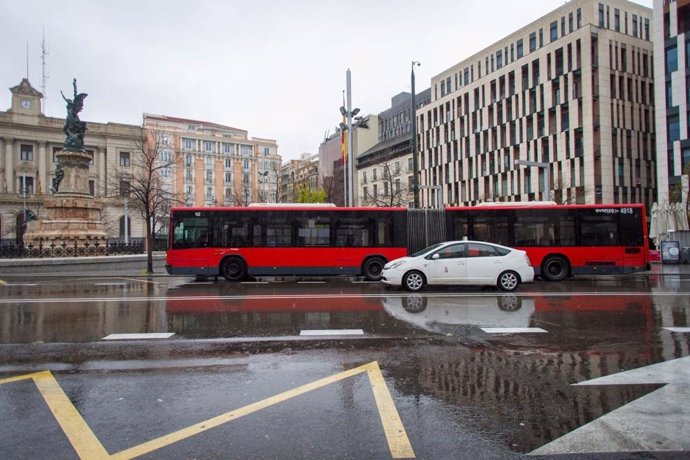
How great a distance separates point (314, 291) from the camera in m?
14.7

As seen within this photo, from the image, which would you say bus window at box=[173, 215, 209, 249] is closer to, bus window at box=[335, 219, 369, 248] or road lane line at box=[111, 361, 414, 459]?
bus window at box=[335, 219, 369, 248]

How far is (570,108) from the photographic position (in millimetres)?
50031

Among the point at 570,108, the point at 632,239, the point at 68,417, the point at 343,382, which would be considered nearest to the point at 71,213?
the point at 68,417

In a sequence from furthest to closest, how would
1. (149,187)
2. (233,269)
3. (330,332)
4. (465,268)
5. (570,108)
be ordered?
(570,108)
(149,187)
(233,269)
(465,268)
(330,332)

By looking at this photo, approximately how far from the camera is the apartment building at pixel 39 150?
7238 cm

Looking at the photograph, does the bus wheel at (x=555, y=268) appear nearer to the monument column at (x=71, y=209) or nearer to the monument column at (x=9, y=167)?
the monument column at (x=71, y=209)

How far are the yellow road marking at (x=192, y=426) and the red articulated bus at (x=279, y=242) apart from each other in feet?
39.7

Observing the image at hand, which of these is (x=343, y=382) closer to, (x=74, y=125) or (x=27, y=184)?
(x=74, y=125)

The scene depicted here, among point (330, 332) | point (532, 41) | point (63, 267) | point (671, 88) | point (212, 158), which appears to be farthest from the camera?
point (212, 158)

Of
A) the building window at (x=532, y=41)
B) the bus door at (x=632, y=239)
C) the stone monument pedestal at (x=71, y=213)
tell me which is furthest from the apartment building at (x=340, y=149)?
the bus door at (x=632, y=239)

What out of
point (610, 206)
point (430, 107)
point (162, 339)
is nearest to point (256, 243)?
point (162, 339)

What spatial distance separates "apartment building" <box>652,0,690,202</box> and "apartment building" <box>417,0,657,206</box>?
19.7 feet

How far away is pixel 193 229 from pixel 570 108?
45.1m

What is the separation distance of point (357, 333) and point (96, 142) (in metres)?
81.6
